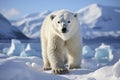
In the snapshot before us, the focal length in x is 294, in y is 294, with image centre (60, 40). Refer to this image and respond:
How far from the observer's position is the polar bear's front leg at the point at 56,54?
12.8ft

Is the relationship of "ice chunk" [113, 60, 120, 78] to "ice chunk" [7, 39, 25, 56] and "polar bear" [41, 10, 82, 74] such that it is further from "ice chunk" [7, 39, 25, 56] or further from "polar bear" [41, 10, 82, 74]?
"ice chunk" [7, 39, 25, 56]

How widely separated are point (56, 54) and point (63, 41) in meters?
0.24

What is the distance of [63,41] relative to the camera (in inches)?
164

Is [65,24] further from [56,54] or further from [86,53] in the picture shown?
[86,53]

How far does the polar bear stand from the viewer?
12.8 feet

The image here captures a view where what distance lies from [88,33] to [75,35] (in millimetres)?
147727

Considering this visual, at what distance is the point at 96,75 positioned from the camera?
3.27 meters

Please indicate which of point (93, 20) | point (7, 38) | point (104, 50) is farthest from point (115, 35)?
point (104, 50)

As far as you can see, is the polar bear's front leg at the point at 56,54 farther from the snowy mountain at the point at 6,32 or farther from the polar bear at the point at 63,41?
the snowy mountain at the point at 6,32

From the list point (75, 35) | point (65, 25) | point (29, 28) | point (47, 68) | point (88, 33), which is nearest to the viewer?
point (65, 25)

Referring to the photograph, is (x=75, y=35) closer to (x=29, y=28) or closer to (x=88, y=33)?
(x=88, y=33)

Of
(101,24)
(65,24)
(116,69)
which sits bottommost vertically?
(101,24)

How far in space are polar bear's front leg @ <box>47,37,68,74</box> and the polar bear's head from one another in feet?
0.37

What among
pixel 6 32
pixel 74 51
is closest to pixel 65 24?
pixel 74 51
